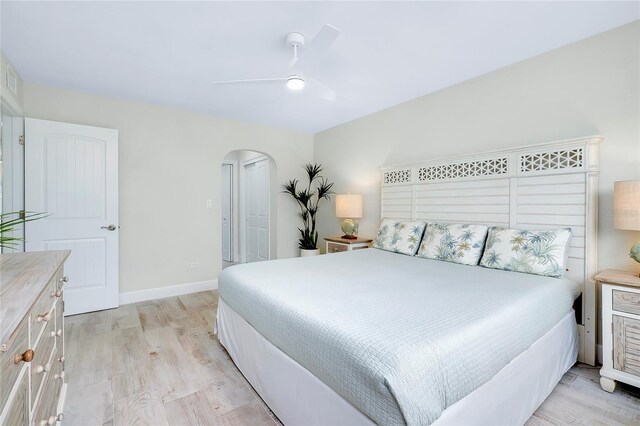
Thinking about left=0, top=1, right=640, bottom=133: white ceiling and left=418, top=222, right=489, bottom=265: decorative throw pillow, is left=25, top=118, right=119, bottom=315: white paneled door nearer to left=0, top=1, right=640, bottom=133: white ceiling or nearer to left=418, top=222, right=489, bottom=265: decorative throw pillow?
left=0, top=1, right=640, bottom=133: white ceiling

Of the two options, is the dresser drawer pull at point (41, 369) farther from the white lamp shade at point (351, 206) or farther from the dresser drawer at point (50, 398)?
the white lamp shade at point (351, 206)

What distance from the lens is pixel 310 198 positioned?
16.8ft

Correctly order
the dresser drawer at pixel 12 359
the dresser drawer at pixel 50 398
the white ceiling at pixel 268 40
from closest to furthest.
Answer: the dresser drawer at pixel 12 359, the dresser drawer at pixel 50 398, the white ceiling at pixel 268 40

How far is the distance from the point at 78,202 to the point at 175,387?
Answer: 2.43 meters

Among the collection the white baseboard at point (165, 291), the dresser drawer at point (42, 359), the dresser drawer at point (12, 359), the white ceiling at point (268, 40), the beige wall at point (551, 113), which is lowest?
the white baseboard at point (165, 291)

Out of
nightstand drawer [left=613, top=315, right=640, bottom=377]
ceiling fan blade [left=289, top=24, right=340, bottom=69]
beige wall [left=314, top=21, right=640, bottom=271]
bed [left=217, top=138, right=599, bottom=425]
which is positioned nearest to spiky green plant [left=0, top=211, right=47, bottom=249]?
bed [left=217, top=138, right=599, bottom=425]

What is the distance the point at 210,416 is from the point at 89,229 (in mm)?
2656

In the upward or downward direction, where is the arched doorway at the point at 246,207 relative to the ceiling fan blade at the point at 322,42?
downward

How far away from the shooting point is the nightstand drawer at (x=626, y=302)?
5.89 feet

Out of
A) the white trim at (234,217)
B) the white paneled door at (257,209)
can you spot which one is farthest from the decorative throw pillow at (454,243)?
the white trim at (234,217)

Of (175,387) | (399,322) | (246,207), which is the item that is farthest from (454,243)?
(246,207)

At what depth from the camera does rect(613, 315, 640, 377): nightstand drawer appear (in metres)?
1.80

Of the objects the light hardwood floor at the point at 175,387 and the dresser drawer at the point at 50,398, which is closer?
the dresser drawer at the point at 50,398

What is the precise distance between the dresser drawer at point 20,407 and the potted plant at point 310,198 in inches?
149
